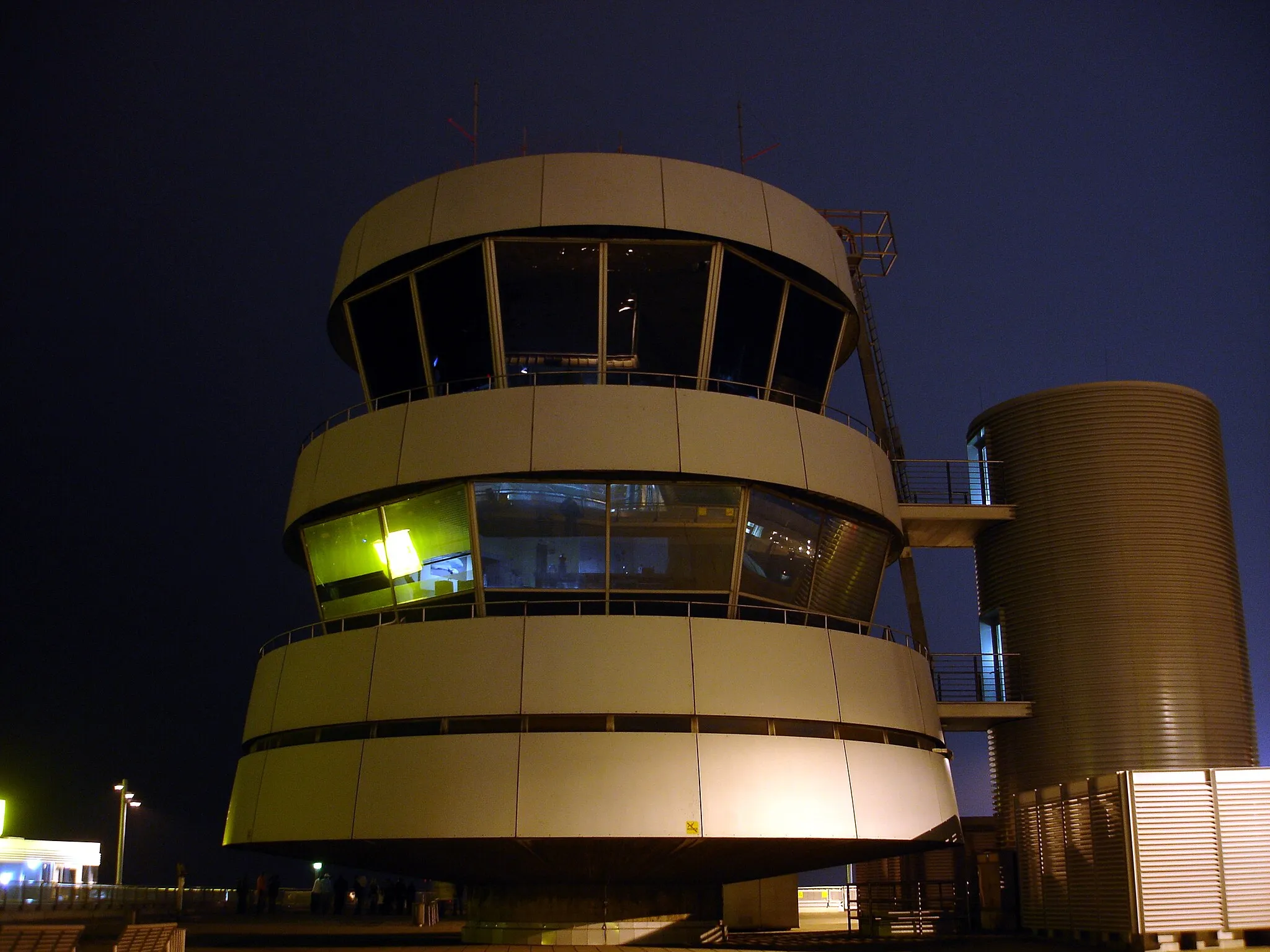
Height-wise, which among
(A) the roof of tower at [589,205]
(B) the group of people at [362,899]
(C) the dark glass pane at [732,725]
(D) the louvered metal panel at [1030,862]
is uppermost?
(A) the roof of tower at [589,205]

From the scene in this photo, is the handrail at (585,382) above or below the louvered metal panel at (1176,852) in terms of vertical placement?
above

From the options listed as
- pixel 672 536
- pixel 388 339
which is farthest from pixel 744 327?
pixel 388 339

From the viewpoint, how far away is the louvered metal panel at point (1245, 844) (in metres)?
23.1

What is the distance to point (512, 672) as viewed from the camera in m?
22.7

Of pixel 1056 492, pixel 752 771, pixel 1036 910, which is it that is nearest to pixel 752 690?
pixel 752 771

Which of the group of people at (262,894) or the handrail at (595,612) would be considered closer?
the handrail at (595,612)

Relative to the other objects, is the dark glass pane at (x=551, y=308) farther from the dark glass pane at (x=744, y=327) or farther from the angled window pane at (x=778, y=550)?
the angled window pane at (x=778, y=550)

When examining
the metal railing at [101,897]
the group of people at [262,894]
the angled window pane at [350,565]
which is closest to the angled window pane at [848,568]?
the angled window pane at [350,565]

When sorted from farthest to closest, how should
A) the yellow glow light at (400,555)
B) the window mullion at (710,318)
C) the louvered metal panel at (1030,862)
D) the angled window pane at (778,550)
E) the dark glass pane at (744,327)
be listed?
the louvered metal panel at (1030,862), the dark glass pane at (744,327), the window mullion at (710,318), the yellow glow light at (400,555), the angled window pane at (778,550)

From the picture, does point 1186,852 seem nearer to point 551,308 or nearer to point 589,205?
point 551,308

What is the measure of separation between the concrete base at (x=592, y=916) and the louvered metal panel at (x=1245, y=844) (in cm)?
937

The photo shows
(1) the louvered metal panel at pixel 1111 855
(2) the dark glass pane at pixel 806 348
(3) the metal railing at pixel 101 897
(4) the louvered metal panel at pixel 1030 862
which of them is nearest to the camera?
(1) the louvered metal panel at pixel 1111 855

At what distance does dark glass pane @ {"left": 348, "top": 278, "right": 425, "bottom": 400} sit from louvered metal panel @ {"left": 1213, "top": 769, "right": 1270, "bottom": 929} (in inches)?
650

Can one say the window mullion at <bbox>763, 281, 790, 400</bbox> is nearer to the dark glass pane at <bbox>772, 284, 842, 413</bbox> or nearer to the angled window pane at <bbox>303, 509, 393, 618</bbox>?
the dark glass pane at <bbox>772, 284, 842, 413</bbox>
